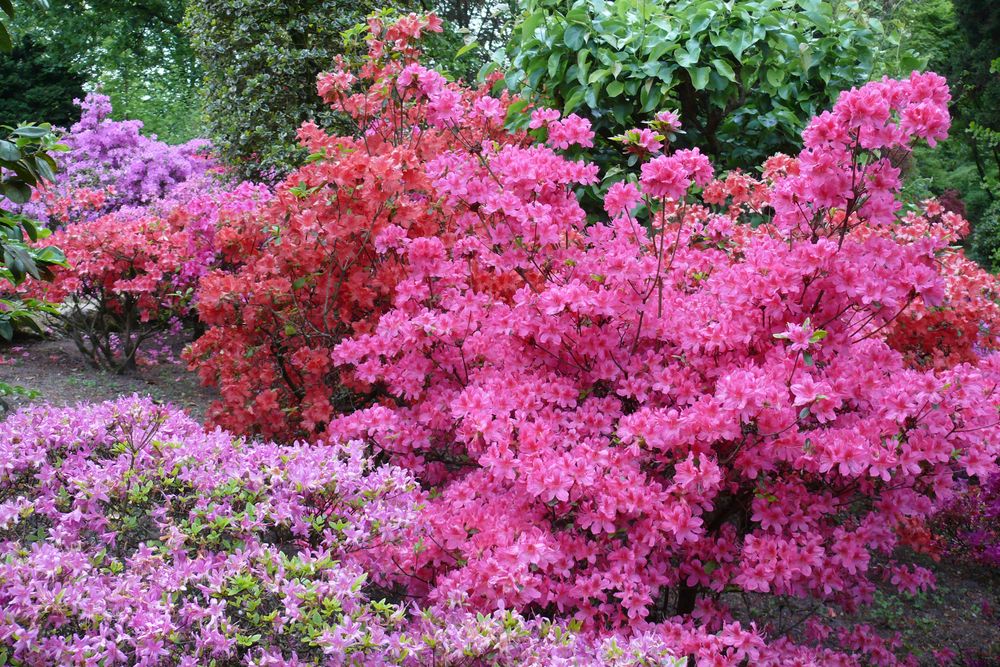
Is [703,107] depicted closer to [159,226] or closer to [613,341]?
[613,341]

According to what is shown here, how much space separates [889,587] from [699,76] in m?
2.57

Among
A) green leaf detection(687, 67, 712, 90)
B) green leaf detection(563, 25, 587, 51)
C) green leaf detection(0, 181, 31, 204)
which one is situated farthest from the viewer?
green leaf detection(563, 25, 587, 51)

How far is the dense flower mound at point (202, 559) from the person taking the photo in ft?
5.38

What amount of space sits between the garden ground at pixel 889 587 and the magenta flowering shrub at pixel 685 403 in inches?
23.5

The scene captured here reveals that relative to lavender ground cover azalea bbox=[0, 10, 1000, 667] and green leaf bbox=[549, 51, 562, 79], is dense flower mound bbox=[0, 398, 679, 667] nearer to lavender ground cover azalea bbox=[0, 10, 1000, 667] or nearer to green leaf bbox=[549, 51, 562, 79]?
lavender ground cover azalea bbox=[0, 10, 1000, 667]

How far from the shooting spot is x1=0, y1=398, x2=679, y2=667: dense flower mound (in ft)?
5.38

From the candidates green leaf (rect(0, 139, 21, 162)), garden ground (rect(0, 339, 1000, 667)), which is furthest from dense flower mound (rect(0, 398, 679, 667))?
garden ground (rect(0, 339, 1000, 667))

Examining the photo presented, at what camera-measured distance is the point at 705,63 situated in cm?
395

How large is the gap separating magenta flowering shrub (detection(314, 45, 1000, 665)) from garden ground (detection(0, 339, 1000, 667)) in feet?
1.95

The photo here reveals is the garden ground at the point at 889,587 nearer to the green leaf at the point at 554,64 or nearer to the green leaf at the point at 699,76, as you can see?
the green leaf at the point at 699,76

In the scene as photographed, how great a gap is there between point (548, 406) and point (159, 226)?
375cm

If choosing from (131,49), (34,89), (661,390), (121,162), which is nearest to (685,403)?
(661,390)

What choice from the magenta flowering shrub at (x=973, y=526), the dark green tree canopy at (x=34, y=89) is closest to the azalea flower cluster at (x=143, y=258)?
the magenta flowering shrub at (x=973, y=526)

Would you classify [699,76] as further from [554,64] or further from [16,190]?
[16,190]
